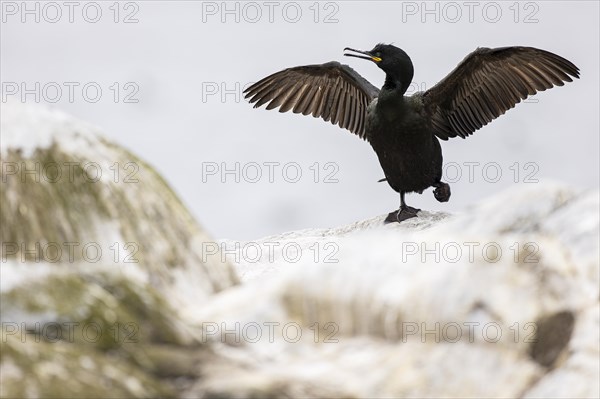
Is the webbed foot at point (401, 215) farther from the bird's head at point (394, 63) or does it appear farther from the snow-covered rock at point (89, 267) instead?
the snow-covered rock at point (89, 267)

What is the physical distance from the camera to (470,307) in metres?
8.09

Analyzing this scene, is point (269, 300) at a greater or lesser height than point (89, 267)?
lesser

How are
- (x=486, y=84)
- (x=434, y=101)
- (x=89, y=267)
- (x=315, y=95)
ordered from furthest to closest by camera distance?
(x=315, y=95) < (x=486, y=84) < (x=434, y=101) < (x=89, y=267)

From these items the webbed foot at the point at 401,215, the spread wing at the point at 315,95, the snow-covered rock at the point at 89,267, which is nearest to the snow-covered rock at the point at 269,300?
the snow-covered rock at the point at 89,267

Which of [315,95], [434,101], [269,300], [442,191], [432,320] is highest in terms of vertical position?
[315,95]

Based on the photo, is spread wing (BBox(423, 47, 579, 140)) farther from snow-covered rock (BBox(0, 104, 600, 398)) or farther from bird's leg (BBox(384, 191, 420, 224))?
snow-covered rock (BBox(0, 104, 600, 398))

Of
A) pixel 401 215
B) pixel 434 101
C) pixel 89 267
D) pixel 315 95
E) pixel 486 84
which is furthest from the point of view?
pixel 315 95

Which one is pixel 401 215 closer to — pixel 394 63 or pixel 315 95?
pixel 394 63

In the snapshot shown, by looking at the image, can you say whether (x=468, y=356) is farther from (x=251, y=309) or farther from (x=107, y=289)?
(x=107, y=289)

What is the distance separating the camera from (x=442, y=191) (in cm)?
1642

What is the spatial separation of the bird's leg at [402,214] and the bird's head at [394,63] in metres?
1.40

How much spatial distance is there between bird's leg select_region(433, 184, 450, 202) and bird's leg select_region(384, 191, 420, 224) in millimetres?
848

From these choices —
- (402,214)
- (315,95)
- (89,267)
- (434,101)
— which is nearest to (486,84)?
(434,101)

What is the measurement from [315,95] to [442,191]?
2.93m
